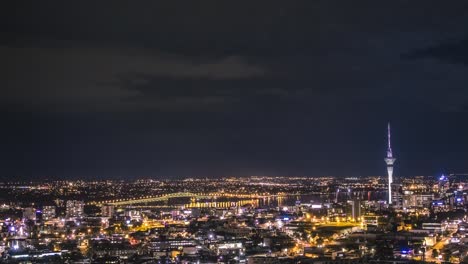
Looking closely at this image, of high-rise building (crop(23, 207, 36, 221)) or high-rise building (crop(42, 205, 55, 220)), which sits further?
high-rise building (crop(42, 205, 55, 220))

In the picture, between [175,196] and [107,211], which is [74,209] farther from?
[175,196]

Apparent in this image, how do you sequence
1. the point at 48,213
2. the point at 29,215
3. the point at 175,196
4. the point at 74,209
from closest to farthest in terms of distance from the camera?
the point at 29,215 < the point at 48,213 < the point at 74,209 < the point at 175,196

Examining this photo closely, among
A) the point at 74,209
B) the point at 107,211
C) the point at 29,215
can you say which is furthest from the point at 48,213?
the point at 107,211

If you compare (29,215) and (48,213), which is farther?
(48,213)

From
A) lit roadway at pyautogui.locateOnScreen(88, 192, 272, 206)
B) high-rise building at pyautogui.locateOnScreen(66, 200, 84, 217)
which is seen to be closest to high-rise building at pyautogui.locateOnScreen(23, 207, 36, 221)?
high-rise building at pyautogui.locateOnScreen(66, 200, 84, 217)

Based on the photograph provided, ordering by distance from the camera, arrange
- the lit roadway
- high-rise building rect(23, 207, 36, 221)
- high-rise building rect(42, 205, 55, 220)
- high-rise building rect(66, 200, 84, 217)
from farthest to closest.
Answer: the lit roadway < high-rise building rect(66, 200, 84, 217) < high-rise building rect(42, 205, 55, 220) < high-rise building rect(23, 207, 36, 221)

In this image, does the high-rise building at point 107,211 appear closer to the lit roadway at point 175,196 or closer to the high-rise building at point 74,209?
the high-rise building at point 74,209

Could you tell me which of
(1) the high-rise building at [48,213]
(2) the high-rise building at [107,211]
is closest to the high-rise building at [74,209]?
(1) the high-rise building at [48,213]

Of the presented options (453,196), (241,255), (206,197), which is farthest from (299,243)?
(206,197)

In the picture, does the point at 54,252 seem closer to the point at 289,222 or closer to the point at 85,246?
the point at 85,246

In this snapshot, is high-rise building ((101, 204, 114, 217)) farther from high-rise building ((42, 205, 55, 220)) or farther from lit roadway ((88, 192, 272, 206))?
lit roadway ((88, 192, 272, 206))

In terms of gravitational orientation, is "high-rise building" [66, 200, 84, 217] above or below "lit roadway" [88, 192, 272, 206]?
below
